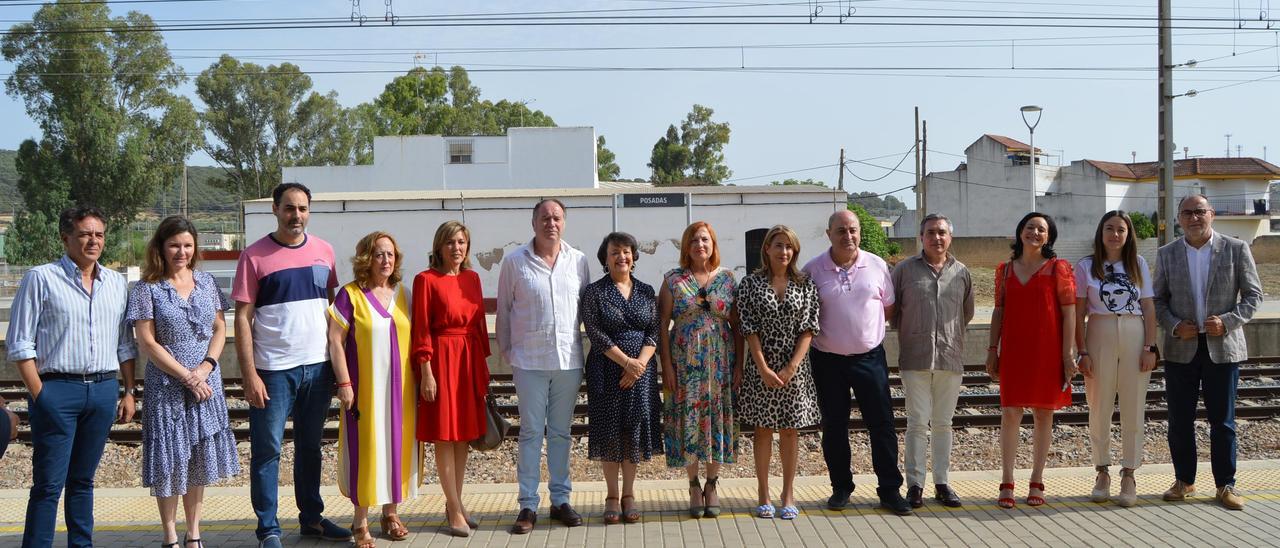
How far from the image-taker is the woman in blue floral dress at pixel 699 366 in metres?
5.65

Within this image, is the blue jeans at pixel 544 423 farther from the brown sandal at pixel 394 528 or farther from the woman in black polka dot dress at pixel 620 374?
the brown sandal at pixel 394 528

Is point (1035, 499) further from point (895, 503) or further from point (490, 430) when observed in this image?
point (490, 430)

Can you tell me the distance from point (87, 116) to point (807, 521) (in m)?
45.3

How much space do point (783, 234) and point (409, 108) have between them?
54.0m

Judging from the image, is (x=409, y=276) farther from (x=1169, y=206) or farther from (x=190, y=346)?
(x=190, y=346)

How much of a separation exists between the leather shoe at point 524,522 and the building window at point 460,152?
108 feet

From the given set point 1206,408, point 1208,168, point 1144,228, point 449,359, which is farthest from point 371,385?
point 1208,168

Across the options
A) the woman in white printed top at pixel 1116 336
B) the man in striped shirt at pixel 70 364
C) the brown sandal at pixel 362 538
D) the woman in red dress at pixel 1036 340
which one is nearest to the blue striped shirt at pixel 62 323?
the man in striped shirt at pixel 70 364

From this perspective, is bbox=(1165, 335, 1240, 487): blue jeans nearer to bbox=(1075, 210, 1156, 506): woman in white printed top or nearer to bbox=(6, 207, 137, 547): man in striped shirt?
bbox=(1075, 210, 1156, 506): woman in white printed top

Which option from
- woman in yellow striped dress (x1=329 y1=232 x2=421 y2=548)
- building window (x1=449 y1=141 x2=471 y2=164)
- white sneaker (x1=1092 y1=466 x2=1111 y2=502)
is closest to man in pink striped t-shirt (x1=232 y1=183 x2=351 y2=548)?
woman in yellow striped dress (x1=329 y1=232 x2=421 y2=548)

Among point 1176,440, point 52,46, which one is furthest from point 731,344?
point 52,46

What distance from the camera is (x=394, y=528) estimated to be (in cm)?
543

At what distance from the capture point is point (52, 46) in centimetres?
4347

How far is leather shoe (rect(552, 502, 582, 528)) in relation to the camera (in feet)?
18.4
